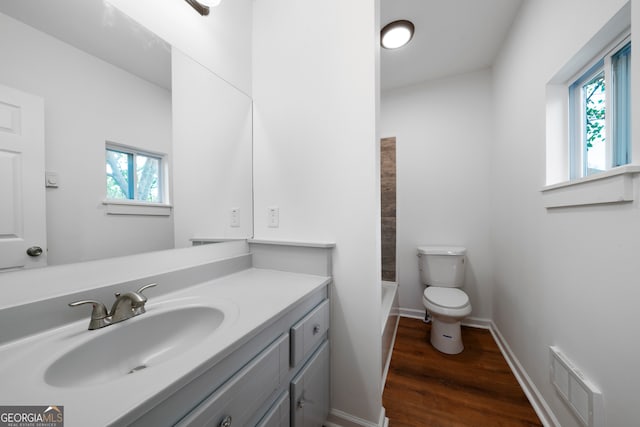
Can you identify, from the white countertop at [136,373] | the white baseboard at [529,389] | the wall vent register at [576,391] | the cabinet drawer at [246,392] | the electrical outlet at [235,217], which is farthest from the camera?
the electrical outlet at [235,217]

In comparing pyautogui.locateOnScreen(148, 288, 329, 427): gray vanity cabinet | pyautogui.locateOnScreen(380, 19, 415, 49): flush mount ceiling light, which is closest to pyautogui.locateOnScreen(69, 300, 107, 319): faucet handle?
pyautogui.locateOnScreen(148, 288, 329, 427): gray vanity cabinet

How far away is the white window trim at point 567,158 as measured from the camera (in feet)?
2.52

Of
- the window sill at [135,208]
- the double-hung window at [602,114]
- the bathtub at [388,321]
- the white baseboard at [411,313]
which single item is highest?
the double-hung window at [602,114]

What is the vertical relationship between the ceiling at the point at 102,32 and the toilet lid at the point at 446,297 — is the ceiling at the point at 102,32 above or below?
above

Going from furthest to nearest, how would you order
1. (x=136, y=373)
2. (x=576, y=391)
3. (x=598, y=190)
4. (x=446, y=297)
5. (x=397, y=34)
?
(x=446, y=297), (x=397, y=34), (x=576, y=391), (x=598, y=190), (x=136, y=373)

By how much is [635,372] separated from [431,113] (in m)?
2.30

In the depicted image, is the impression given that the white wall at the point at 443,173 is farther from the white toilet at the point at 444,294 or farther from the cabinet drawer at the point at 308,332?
the cabinet drawer at the point at 308,332

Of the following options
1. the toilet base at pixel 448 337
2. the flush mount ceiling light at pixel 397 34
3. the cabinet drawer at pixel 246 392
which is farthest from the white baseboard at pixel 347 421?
the flush mount ceiling light at pixel 397 34

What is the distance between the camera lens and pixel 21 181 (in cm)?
64

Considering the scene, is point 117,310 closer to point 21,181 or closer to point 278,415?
point 21,181

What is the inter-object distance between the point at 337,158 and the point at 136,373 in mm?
1078

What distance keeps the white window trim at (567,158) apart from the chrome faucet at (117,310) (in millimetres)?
1641

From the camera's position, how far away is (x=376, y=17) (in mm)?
1158

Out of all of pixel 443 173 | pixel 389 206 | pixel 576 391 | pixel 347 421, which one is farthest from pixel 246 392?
pixel 443 173
